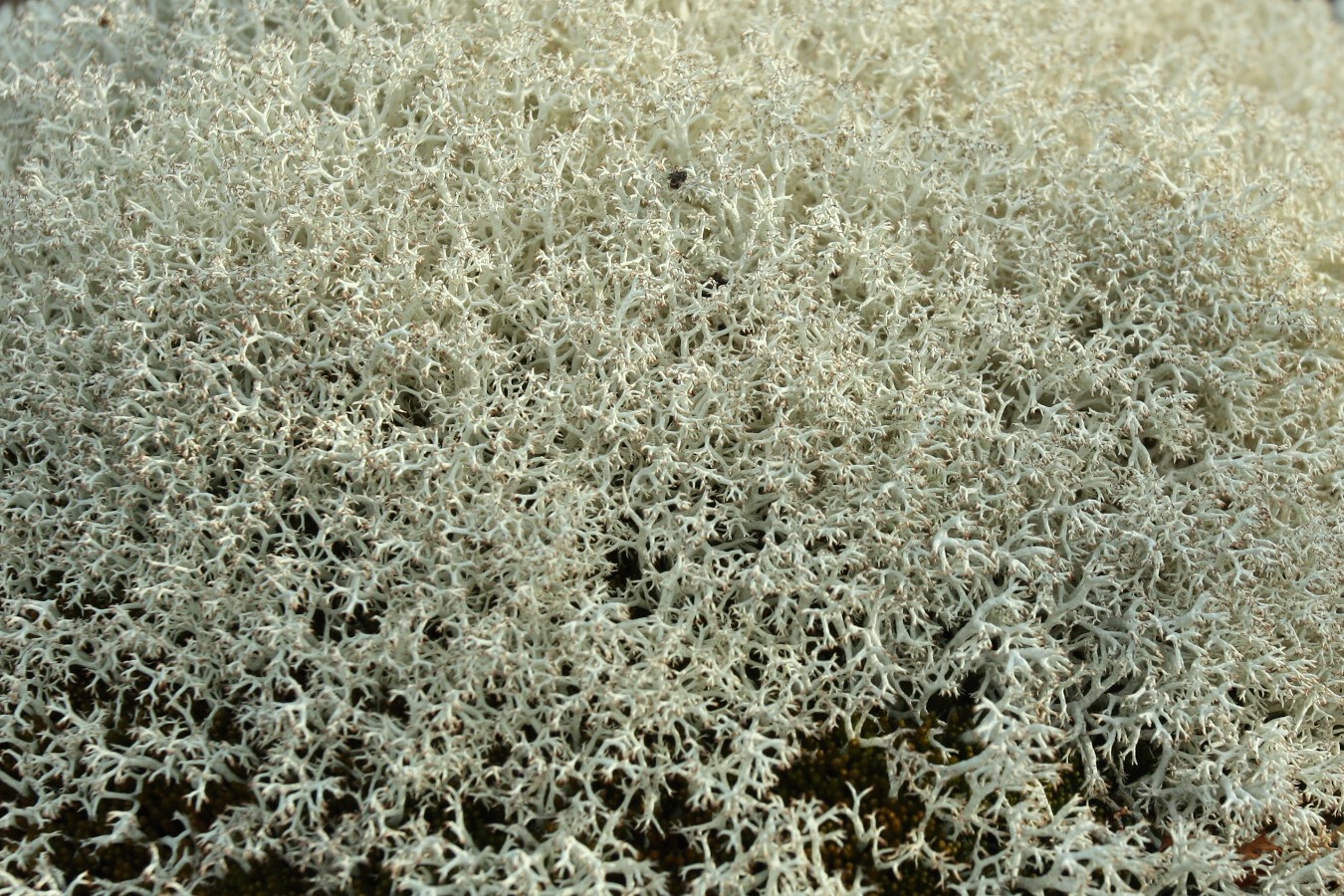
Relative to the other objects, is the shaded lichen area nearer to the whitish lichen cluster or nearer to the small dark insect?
the whitish lichen cluster

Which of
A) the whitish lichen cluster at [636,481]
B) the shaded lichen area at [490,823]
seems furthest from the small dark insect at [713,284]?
the shaded lichen area at [490,823]

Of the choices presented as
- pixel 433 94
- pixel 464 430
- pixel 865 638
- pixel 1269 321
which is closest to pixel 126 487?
pixel 464 430

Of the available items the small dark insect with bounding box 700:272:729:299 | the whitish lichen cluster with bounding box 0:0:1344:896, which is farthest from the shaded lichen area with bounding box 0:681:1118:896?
the small dark insect with bounding box 700:272:729:299

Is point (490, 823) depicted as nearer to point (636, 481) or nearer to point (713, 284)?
point (636, 481)

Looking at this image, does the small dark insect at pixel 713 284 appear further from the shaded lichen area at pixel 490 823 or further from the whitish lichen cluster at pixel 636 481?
the shaded lichen area at pixel 490 823

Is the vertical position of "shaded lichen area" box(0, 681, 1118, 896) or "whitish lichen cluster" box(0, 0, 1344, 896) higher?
"whitish lichen cluster" box(0, 0, 1344, 896)

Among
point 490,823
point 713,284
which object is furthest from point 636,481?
point 490,823
